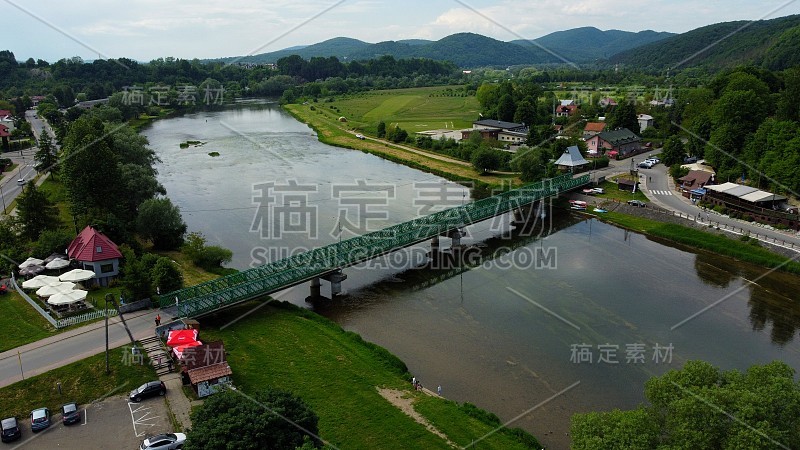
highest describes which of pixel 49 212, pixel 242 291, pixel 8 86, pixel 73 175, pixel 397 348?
pixel 8 86

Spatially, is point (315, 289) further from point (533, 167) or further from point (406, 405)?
point (533, 167)

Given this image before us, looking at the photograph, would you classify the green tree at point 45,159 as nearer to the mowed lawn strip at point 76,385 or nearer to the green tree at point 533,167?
the mowed lawn strip at point 76,385

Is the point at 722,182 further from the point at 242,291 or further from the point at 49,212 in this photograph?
the point at 49,212

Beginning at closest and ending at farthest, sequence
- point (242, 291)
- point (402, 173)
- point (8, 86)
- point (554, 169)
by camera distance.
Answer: point (242, 291), point (554, 169), point (402, 173), point (8, 86)

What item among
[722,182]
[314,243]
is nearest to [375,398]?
[314,243]

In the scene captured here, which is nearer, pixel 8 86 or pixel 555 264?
pixel 555 264

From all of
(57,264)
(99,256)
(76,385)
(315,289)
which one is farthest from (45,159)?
(76,385)
